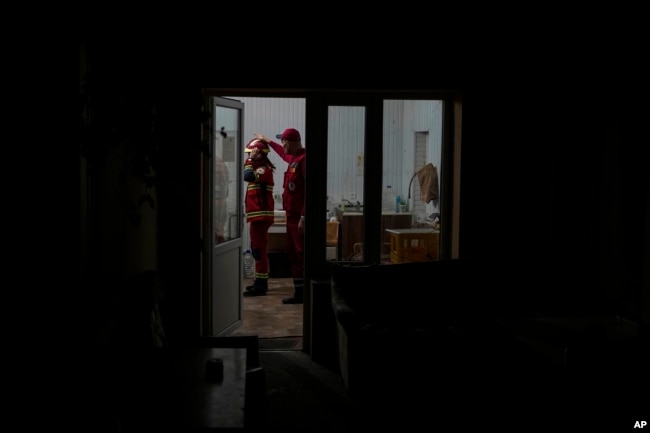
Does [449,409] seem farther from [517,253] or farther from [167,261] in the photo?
[167,261]

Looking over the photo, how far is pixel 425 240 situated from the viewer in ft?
16.4

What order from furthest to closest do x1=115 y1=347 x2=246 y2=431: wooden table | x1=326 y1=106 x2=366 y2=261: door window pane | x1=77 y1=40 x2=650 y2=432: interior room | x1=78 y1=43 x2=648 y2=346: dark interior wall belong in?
x1=326 y1=106 x2=366 y2=261: door window pane < x1=78 y1=43 x2=648 y2=346: dark interior wall < x1=77 y1=40 x2=650 y2=432: interior room < x1=115 y1=347 x2=246 y2=431: wooden table

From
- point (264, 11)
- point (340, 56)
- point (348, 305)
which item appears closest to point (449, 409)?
point (348, 305)

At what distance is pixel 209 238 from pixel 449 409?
7.20ft

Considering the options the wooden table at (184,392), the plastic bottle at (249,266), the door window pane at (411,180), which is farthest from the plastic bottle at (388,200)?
the plastic bottle at (249,266)

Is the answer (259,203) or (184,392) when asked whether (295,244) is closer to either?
(259,203)

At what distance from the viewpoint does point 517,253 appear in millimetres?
4762

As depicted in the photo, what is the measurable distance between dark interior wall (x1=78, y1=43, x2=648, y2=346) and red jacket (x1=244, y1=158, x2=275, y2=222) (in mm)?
2261

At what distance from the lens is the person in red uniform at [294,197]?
664 cm

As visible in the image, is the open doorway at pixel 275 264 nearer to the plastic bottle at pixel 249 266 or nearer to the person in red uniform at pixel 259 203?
the plastic bottle at pixel 249 266

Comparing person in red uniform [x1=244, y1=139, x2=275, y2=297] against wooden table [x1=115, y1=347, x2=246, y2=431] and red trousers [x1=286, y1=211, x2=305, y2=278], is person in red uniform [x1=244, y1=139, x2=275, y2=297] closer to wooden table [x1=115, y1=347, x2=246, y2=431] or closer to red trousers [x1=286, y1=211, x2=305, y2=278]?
red trousers [x1=286, y1=211, x2=305, y2=278]

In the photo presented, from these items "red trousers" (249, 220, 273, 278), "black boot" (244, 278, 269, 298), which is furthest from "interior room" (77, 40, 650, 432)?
"black boot" (244, 278, 269, 298)

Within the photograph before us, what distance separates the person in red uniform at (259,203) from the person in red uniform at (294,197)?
0.55ft

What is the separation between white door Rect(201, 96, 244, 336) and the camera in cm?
488
